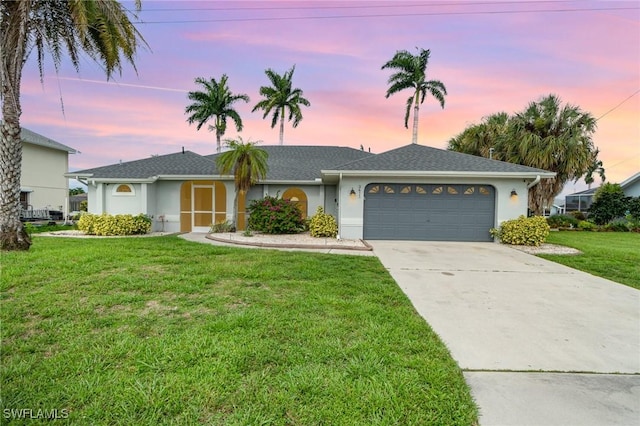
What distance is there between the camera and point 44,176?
74.4ft

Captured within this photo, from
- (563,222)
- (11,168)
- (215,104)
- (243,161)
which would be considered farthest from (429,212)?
(215,104)

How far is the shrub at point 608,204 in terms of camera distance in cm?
1988

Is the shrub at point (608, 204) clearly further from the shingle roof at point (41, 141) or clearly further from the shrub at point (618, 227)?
the shingle roof at point (41, 141)

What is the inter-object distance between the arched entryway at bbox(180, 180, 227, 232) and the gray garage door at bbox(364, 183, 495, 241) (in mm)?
6944

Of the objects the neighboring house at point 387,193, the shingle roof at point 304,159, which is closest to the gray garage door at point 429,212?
the neighboring house at point 387,193

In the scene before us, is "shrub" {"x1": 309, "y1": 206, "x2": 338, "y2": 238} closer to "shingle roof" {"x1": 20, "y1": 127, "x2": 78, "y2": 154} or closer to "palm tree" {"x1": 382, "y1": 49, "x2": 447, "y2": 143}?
"palm tree" {"x1": 382, "y1": 49, "x2": 447, "y2": 143}

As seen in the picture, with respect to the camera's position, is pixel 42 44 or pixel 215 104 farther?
pixel 215 104

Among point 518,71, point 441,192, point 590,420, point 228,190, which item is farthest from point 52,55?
point 518,71

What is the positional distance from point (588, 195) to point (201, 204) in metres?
36.3

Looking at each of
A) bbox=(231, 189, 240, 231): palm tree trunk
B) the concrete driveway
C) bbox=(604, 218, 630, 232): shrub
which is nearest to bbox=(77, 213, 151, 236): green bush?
bbox=(231, 189, 240, 231): palm tree trunk

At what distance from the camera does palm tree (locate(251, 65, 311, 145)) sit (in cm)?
2702

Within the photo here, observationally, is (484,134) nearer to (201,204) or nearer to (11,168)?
(201,204)

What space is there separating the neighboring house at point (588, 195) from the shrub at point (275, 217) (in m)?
24.2

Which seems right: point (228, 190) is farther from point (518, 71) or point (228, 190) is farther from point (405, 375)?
point (518, 71)
